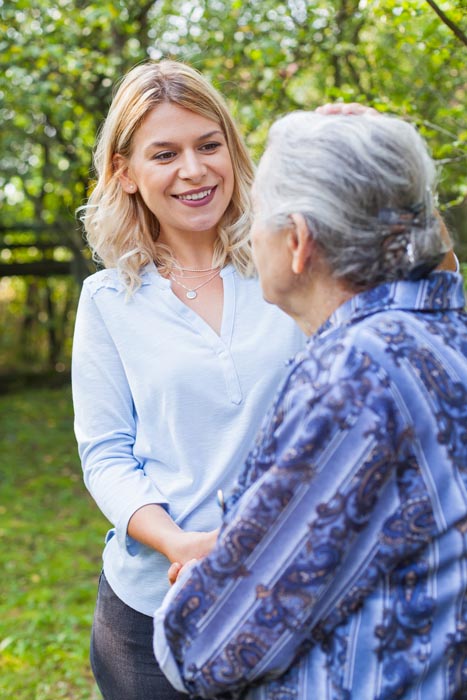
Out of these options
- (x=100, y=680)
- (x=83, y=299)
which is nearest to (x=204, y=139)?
(x=83, y=299)

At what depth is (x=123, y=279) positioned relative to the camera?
207cm

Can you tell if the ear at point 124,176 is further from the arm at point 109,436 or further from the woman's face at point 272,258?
the woman's face at point 272,258

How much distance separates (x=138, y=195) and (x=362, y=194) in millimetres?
975

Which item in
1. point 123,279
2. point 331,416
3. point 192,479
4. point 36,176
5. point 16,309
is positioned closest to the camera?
point 331,416

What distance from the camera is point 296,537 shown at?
1286mm

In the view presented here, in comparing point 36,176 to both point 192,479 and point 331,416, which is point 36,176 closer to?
point 192,479

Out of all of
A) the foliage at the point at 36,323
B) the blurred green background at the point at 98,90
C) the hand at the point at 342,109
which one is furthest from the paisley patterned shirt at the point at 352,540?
the foliage at the point at 36,323

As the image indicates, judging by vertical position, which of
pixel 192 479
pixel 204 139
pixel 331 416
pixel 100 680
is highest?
pixel 204 139

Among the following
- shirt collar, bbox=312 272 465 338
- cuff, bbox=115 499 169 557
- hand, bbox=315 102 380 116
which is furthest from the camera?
cuff, bbox=115 499 169 557

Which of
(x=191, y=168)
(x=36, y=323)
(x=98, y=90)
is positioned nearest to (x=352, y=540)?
(x=191, y=168)

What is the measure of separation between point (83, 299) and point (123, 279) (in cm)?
11

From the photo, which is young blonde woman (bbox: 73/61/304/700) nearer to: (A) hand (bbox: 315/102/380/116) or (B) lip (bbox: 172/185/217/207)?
(B) lip (bbox: 172/185/217/207)

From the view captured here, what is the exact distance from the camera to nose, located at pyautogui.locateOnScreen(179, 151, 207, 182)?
6.69 feet

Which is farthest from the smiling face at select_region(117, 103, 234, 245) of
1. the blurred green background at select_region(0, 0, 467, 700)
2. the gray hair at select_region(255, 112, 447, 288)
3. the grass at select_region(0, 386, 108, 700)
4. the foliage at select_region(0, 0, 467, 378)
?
the grass at select_region(0, 386, 108, 700)
